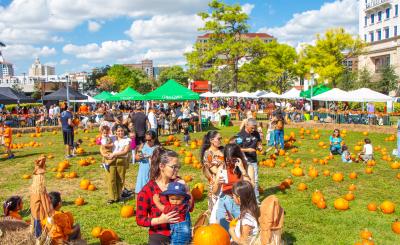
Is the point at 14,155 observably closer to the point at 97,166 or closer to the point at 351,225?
the point at 97,166

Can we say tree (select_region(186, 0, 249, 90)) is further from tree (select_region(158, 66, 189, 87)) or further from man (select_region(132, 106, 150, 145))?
tree (select_region(158, 66, 189, 87))

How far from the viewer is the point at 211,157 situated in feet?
19.1

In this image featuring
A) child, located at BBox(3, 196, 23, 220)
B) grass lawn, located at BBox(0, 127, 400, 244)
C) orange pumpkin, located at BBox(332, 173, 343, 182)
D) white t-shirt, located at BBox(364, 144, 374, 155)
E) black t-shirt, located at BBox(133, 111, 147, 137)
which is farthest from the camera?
→ black t-shirt, located at BBox(133, 111, 147, 137)

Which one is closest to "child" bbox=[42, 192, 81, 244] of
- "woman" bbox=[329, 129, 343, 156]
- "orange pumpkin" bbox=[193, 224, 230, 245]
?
"orange pumpkin" bbox=[193, 224, 230, 245]

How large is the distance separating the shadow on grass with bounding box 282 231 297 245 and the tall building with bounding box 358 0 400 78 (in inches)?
2140

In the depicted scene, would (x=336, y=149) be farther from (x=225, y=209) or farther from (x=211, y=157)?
(x=225, y=209)

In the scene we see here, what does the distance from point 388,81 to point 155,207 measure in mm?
52374

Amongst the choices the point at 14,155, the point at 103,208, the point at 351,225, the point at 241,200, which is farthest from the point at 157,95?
the point at 241,200

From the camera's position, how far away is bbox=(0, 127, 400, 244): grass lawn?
6.20 meters

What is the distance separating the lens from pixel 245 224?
4070 millimetres

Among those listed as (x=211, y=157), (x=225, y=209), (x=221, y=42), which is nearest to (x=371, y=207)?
(x=211, y=157)

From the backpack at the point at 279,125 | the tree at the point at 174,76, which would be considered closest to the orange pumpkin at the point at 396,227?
the backpack at the point at 279,125

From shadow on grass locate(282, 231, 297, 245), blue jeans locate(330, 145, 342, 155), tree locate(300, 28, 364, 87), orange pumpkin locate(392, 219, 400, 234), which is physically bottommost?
shadow on grass locate(282, 231, 297, 245)

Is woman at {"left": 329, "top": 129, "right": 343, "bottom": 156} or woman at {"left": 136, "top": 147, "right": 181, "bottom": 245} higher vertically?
woman at {"left": 136, "top": 147, "right": 181, "bottom": 245}
